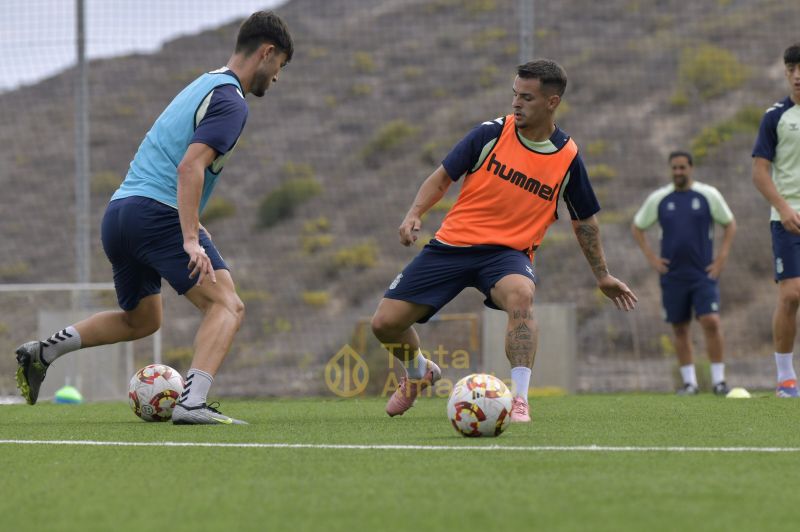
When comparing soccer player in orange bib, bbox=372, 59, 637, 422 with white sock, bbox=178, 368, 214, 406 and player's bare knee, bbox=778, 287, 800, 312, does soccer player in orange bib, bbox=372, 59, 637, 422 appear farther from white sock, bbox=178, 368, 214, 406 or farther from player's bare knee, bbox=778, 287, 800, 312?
player's bare knee, bbox=778, 287, 800, 312

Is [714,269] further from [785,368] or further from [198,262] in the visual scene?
[198,262]

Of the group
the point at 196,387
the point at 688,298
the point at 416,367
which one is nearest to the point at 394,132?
the point at 688,298

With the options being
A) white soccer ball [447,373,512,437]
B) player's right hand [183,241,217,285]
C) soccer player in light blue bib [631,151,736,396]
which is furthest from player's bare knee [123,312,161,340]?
soccer player in light blue bib [631,151,736,396]

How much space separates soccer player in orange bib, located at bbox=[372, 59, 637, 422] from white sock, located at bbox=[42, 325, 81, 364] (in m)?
1.74

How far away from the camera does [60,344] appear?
24.5ft

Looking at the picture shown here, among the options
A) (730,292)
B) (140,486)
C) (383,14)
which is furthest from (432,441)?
(383,14)

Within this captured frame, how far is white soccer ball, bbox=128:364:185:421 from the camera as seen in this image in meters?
7.25

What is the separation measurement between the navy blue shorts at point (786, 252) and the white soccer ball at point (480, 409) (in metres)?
4.08

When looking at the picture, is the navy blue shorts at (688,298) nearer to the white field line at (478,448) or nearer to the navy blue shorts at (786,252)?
the navy blue shorts at (786,252)

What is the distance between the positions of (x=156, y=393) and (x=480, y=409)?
7.31 ft

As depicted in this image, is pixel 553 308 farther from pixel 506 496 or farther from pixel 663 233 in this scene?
pixel 506 496

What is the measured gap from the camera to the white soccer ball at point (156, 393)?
725 centimetres

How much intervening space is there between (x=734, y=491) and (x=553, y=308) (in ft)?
28.0

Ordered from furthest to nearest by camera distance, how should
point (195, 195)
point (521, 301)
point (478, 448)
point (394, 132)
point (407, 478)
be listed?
point (394, 132), point (521, 301), point (195, 195), point (478, 448), point (407, 478)
